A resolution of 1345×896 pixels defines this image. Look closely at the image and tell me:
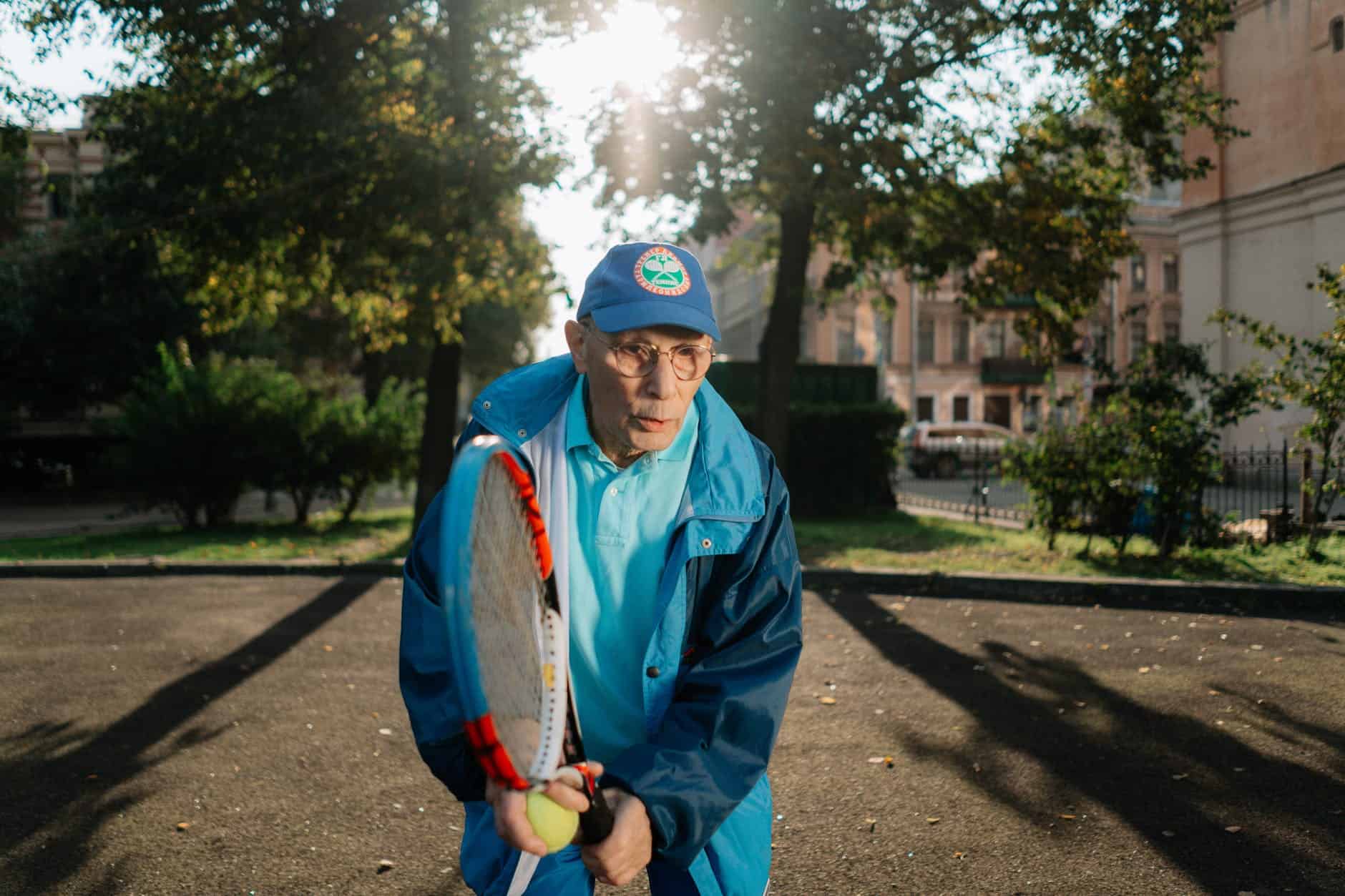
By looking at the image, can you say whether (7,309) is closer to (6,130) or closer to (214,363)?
(214,363)

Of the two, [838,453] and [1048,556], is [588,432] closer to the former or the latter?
[1048,556]

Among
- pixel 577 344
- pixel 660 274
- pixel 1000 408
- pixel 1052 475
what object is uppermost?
pixel 1000 408

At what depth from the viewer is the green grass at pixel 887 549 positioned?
1110 centimetres

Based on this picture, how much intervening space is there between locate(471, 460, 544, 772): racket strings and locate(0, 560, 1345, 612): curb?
9356 mm

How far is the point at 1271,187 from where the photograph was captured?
70.9ft

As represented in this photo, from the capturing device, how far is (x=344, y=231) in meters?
14.9

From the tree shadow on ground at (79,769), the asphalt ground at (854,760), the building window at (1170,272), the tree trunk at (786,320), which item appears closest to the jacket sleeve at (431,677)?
the asphalt ground at (854,760)

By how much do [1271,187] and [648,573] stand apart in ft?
76.0

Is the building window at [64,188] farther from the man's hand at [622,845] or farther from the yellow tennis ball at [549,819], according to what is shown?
the yellow tennis ball at [549,819]

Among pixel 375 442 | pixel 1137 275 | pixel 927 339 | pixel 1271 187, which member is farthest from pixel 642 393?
pixel 1137 275

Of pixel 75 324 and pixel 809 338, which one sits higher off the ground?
pixel 809 338

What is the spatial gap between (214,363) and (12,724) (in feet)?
39.4

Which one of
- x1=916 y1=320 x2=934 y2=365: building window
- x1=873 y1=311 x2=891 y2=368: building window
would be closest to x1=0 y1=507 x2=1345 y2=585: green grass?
x1=873 y1=311 x2=891 y2=368: building window

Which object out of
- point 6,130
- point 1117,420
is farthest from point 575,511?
point 6,130
